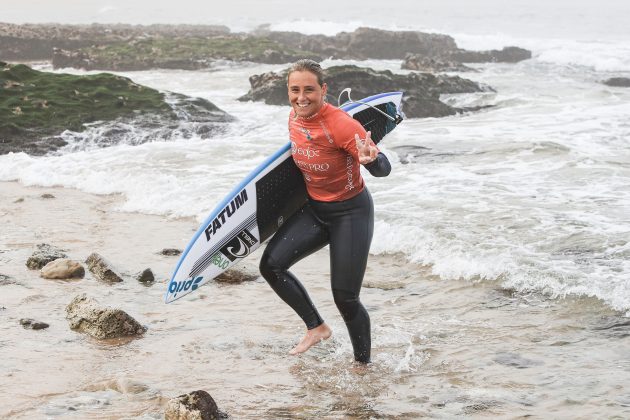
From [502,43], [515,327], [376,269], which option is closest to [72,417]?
[515,327]

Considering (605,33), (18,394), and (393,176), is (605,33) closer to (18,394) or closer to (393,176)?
(393,176)

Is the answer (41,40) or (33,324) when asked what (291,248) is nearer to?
(33,324)

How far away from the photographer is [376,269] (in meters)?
8.12

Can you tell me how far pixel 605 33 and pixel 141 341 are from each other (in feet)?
178

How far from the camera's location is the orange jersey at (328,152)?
4.81 metres

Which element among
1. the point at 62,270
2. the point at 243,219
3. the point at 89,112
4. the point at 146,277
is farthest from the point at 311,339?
the point at 89,112

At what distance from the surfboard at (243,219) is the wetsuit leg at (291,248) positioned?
425mm

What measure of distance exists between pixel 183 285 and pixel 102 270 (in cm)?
190

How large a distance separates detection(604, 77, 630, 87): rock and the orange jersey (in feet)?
84.5

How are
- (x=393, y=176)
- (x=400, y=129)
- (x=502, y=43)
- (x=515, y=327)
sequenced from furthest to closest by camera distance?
(x=502, y=43) → (x=400, y=129) → (x=393, y=176) → (x=515, y=327)

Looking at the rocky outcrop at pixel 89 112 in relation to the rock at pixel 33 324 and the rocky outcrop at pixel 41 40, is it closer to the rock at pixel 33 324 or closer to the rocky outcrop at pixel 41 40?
the rock at pixel 33 324

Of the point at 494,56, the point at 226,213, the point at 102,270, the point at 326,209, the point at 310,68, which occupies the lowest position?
the point at 102,270

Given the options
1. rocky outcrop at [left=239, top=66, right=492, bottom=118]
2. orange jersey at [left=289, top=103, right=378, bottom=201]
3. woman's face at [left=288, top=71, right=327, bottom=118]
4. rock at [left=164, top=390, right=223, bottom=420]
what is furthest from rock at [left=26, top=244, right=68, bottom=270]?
rocky outcrop at [left=239, top=66, right=492, bottom=118]

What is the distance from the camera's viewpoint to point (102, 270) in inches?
292
